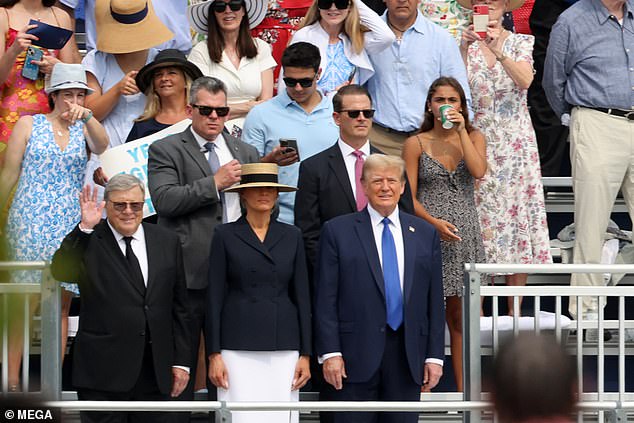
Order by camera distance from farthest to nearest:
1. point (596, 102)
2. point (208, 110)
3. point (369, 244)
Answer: point (596, 102) → point (208, 110) → point (369, 244)

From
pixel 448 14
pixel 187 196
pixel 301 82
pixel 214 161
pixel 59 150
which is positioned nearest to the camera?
pixel 187 196

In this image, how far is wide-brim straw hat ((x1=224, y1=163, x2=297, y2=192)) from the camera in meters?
6.02

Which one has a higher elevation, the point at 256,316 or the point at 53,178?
the point at 53,178

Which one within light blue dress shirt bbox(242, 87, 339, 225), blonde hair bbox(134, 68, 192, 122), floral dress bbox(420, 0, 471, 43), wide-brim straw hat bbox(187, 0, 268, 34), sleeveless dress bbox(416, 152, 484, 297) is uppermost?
floral dress bbox(420, 0, 471, 43)

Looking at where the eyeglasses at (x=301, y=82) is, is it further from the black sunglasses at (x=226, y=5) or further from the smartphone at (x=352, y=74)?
the black sunglasses at (x=226, y=5)

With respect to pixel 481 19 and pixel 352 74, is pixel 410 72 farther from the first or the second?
pixel 481 19

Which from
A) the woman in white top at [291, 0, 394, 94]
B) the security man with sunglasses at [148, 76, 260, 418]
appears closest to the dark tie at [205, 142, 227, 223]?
the security man with sunglasses at [148, 76, 260, 418]

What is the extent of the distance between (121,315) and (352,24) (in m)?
2.58

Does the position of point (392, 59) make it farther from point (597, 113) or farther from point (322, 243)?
point (322, 243)

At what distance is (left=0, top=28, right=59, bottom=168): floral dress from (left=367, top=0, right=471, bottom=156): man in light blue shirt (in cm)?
206

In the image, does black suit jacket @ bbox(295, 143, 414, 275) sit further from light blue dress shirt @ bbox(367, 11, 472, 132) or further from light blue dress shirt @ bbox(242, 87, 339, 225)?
light blue dress shirt @ bbox(367, 11, 472, 132)

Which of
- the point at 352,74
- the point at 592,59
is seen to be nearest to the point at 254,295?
the point at 352,74

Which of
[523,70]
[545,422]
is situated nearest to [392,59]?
[523,70]

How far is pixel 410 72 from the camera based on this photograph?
24.5 ft
